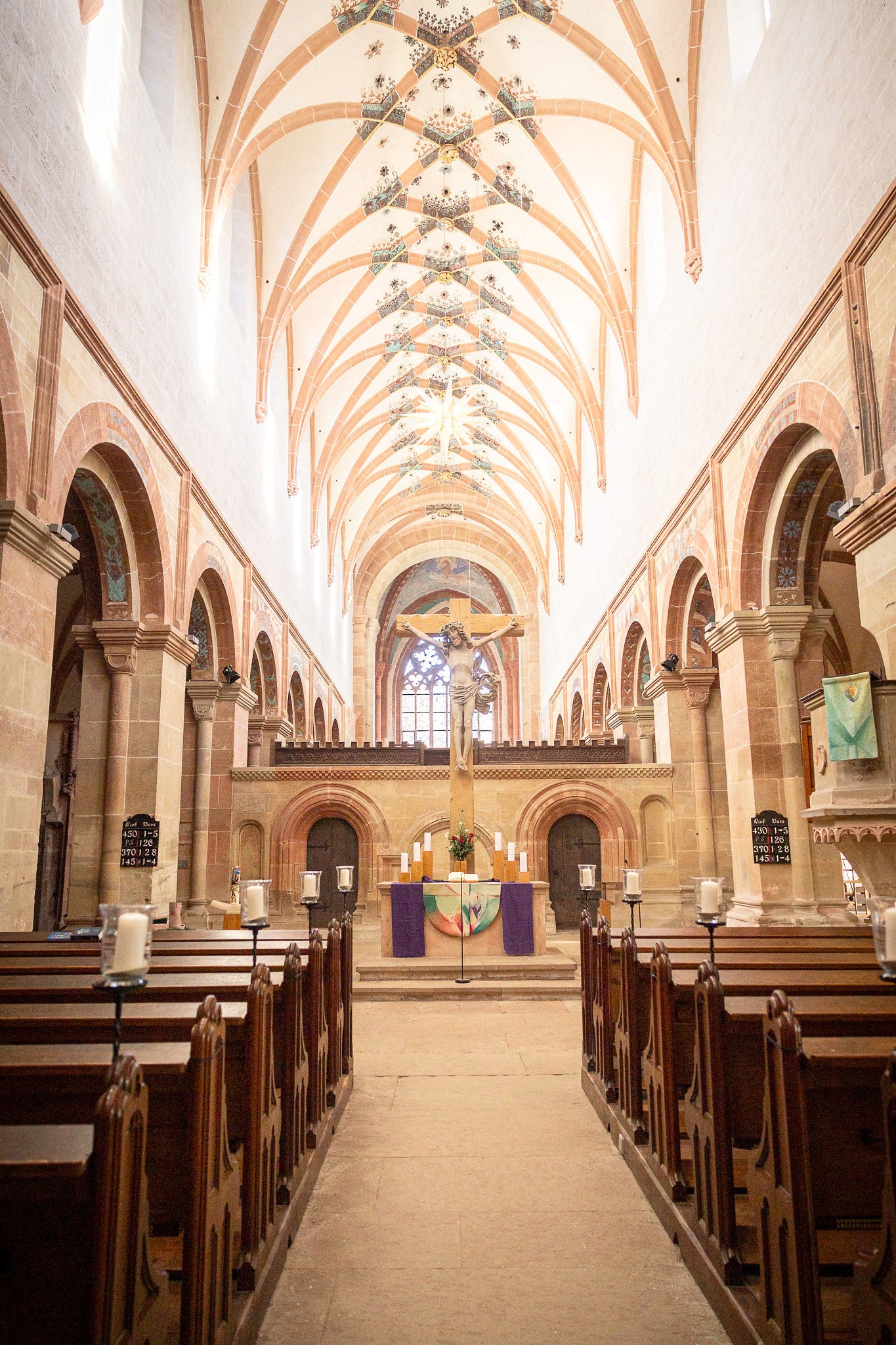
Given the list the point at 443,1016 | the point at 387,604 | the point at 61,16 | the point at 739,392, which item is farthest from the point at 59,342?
the point at 387,604

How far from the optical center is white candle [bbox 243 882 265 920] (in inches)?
167

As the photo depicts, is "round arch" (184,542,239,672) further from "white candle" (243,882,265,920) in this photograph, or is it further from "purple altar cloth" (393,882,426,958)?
"white candle" (243,882,265,920)

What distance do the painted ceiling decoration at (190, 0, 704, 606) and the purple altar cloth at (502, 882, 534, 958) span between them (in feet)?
25.9

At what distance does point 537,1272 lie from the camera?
321 cm

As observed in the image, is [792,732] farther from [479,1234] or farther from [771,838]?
[479,1234]

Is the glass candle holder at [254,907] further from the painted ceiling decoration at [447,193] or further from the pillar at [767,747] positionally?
the painted ceiling decoration at [447,193]

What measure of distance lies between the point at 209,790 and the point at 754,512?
8.56 metres

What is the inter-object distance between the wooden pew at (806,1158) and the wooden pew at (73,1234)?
61.2 inches

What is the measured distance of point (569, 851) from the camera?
15.5 m

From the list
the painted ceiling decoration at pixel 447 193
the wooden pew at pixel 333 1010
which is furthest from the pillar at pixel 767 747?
the wooden pew at pixel 333 1010

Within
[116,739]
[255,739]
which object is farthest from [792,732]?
[255,739]

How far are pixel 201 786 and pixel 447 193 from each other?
36.1 ft

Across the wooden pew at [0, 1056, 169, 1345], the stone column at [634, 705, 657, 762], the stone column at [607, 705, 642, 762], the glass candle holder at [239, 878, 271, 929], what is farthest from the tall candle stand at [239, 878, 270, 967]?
the stone column at [607, 705, 642, 762]

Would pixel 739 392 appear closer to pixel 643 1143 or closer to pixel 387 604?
pixel 643 1143
